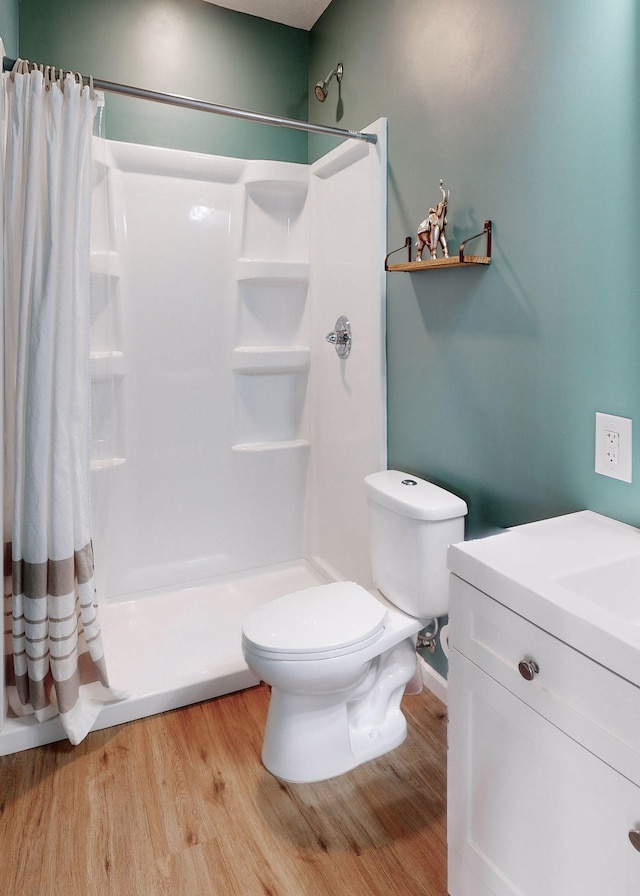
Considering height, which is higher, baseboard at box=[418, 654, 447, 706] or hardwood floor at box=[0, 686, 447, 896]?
baseboard at box=[418, 654, 447, 706]

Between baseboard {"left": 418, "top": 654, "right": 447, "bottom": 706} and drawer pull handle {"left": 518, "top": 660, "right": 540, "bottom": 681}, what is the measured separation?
1083mm

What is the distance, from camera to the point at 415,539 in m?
1.72

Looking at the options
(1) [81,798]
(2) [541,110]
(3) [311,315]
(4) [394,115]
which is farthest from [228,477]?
(2) [541,110]

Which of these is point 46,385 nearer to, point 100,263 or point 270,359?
point 100,263

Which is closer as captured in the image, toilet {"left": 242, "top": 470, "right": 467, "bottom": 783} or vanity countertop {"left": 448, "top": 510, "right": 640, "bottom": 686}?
vanity countertop {"left": 448, "top": 510, "right": 640, "bottom": 686}

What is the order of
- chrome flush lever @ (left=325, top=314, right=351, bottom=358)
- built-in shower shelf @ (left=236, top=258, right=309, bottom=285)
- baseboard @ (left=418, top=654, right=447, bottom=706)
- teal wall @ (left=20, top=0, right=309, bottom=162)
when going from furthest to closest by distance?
built-in shower shelf @ (left=236, top=258, right=309, bottom=285) → chrome flush lever @ (left=325, top=314, right=351, bottom=358) → teal wall @ (left=20, top=0, right=309, bottom=162) → baseboard @ (left=418, top=654, right=447, bottom=706)

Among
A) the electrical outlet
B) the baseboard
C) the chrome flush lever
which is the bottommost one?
the baseboard

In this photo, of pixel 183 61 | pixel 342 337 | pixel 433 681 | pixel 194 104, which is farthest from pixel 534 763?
pixel 183 61

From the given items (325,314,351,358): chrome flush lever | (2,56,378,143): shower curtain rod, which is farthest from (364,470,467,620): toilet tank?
(2,56,378,143): shower curtain rod

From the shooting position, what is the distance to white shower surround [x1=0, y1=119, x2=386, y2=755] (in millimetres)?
2375

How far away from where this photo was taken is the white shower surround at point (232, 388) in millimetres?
2375

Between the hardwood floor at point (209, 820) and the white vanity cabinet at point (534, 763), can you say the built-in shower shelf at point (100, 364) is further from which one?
the white vanity cabinet at point (534, 763)

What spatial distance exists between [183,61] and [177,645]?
2442 millimetres

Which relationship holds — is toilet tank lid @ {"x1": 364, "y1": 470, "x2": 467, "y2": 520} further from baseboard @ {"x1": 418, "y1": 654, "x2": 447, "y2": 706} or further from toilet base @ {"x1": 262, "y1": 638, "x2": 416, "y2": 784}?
baseboard @ {"x1": 418, "y1": 654, "x2": 447, "y2": 706}
